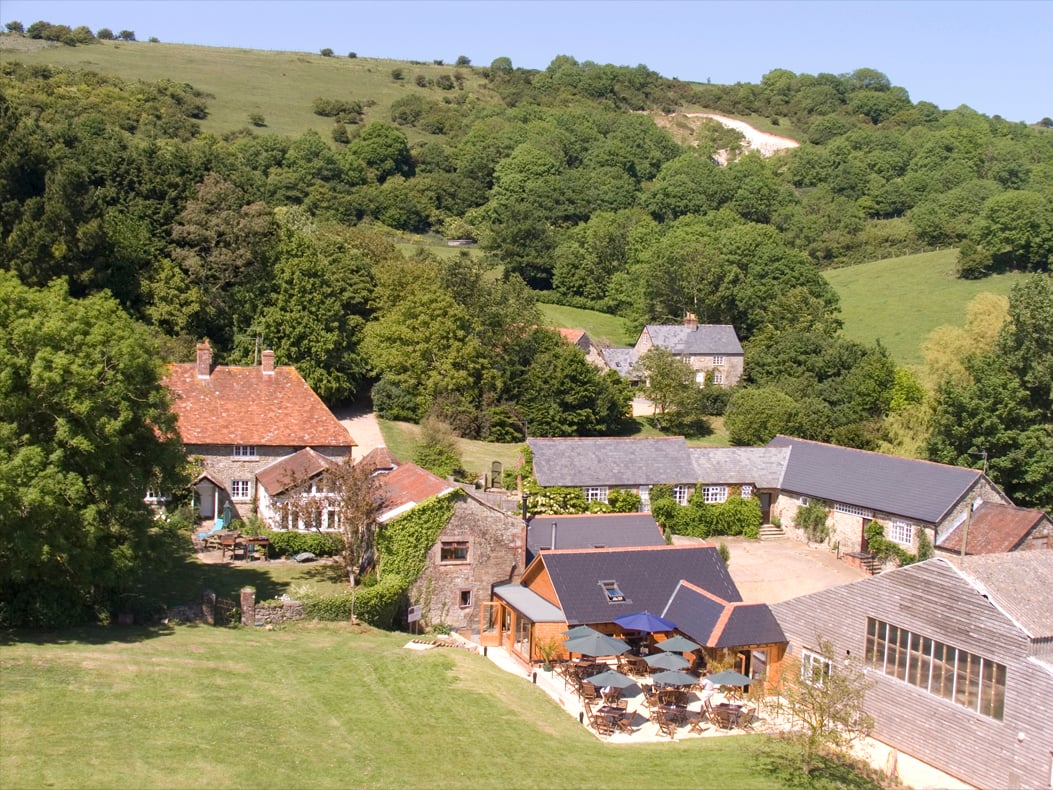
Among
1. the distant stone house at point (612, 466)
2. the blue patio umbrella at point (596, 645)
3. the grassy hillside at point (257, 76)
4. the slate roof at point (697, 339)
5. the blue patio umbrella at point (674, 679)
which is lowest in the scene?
the blue patio umbrella at point (674, 679)

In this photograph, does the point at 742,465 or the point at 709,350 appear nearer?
the point at 742,465

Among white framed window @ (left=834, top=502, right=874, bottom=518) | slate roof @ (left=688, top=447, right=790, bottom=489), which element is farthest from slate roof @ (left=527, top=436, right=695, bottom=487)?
white framed window @ (left=834, top=502, right=874, bottom=518)

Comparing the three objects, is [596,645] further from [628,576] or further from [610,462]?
[610,462]

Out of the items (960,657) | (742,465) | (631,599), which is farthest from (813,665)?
(742,465)

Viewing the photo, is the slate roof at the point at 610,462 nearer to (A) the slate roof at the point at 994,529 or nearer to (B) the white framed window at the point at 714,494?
(B) the white framed window at the point at 714,494

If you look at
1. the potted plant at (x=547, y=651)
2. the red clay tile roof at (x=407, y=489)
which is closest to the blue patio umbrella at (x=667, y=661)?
the potted plant at (x=547, y=651)
